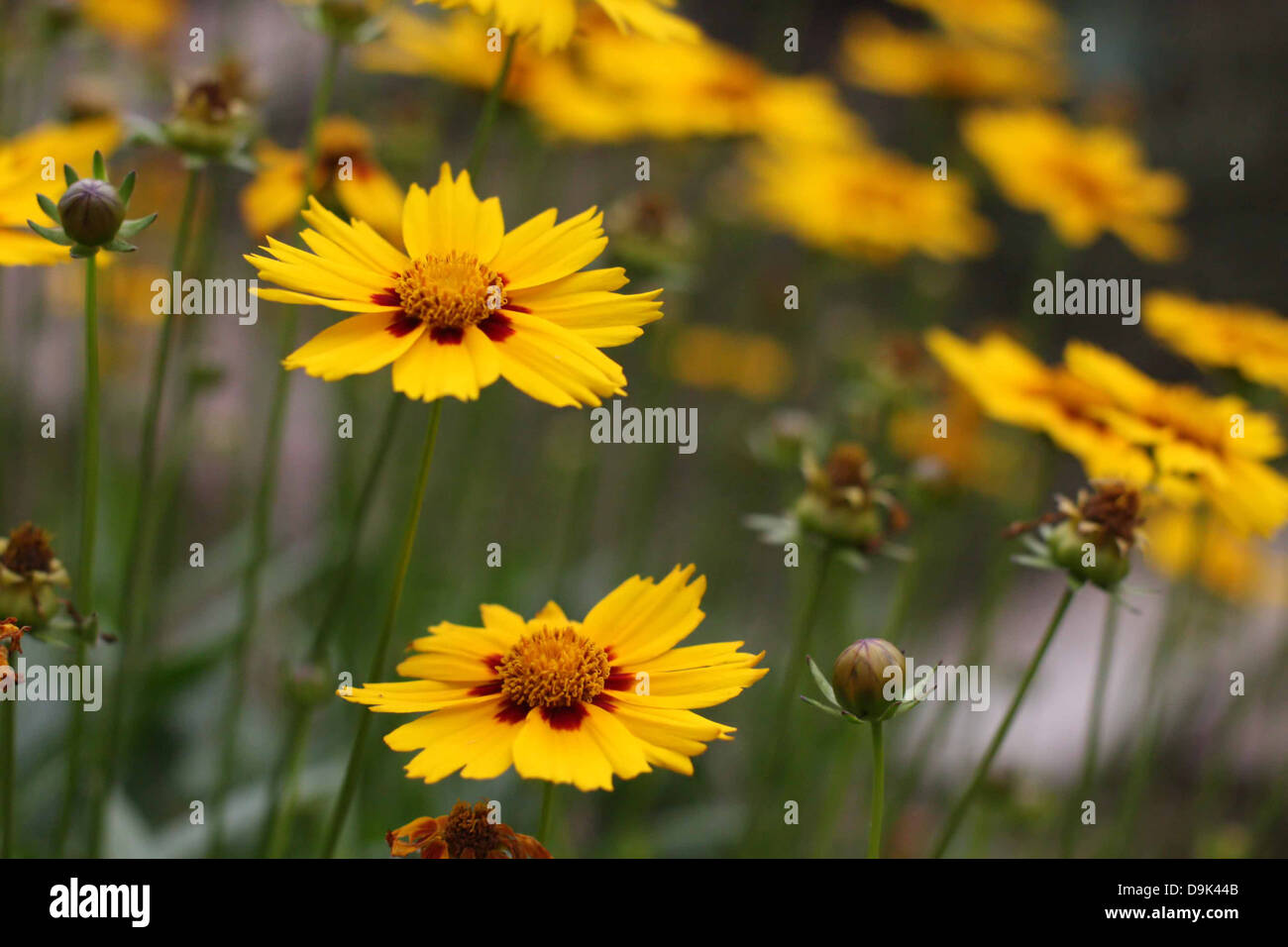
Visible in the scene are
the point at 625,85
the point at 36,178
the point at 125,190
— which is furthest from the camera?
the point at 625,85

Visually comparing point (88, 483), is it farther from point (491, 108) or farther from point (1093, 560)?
point (1093, 560)

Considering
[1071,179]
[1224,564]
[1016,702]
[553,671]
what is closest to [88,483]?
[553,671]

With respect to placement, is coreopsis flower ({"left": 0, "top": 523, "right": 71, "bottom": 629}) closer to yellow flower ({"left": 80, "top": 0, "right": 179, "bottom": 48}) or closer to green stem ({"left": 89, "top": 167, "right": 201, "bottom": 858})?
green stem ({"left": 89, "top": 167, "right": 201, "bottom": 858})

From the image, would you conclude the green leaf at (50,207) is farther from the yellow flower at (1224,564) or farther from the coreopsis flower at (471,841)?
the yellow flower at (1224,564)

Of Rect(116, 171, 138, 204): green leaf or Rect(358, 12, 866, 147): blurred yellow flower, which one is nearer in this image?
Rect(116, 171, 138, 204): green leaf

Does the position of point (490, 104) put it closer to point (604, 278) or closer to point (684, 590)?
point (604, 278)

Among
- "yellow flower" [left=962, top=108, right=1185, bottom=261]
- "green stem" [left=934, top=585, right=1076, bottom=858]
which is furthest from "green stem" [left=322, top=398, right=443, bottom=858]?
"yellow flower" [left=962, top=108, right=1185, bottom=261]
